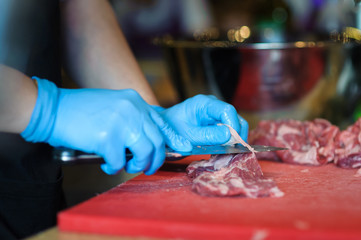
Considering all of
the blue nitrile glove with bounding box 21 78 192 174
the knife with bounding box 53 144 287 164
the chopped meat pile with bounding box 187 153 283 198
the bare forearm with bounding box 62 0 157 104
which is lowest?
the chopped meat pile with bounding box 187 153 283 198

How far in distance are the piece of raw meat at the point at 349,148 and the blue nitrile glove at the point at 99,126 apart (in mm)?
814

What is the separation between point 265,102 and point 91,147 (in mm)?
1499

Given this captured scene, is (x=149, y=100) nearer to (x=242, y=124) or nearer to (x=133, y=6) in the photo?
(x=242, y=124)

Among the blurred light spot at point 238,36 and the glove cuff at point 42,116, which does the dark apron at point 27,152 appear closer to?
the glove cuff at point 42,116

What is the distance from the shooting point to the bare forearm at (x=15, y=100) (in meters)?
1.34

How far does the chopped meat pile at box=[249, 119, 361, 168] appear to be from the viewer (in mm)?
1831

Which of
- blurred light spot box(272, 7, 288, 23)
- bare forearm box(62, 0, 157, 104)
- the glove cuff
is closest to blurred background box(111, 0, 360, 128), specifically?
bare forearm box(62, 0, 157, 104)

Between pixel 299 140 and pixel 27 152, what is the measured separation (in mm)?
1198

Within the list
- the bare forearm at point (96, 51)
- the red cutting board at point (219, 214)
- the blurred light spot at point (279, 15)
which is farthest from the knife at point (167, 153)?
the blurred light spot at point (279, 15)

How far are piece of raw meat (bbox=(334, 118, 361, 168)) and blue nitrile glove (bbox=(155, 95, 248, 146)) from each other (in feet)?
1.36

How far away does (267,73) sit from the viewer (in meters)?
2.57

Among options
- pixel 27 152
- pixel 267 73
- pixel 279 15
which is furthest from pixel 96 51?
pixel 279 15

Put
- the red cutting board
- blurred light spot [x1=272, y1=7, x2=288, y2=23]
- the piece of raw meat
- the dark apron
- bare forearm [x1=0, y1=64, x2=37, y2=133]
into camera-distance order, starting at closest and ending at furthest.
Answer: the red cutting board → bare forearm [x1=0, y1=64, x2=37, y2=133] → the dark apron → the piece of raw meat → blurred light spot [x1=272, y1=7, x2=288, y2=23]

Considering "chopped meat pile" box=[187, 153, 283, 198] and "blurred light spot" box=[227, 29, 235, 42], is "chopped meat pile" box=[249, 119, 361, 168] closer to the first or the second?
"chopped meat pile" box=[187, 153, 283, 198]
